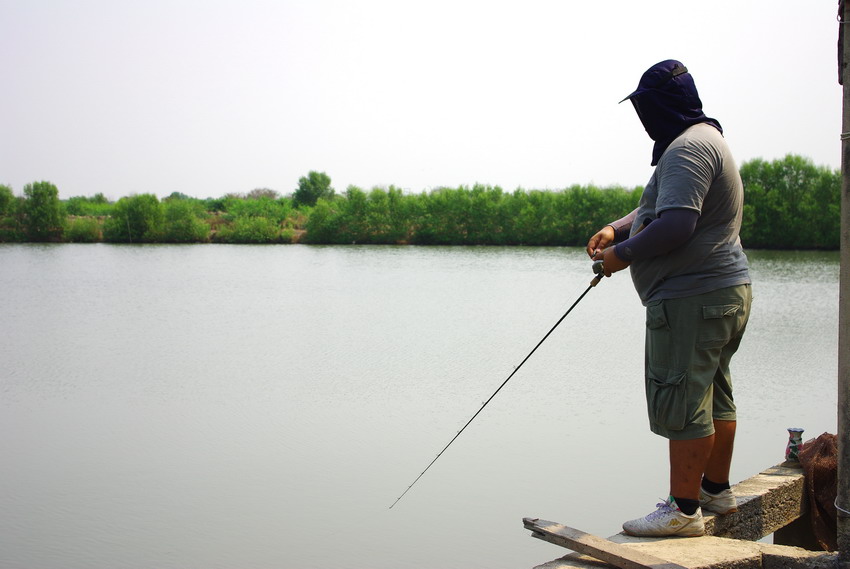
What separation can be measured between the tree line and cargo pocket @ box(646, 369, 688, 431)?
140ft

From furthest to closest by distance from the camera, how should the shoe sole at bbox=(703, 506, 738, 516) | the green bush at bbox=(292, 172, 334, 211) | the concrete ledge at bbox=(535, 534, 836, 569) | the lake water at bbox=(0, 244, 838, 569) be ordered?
the green bush at bbox=(292, 172, 334, 211) → the lake water at bbox=(0, 244, 838, 569) → the shoe sole at bbox=(703, 506, 738, 516) → the concrete ledge at bbox=(535, 534, 836, 569)

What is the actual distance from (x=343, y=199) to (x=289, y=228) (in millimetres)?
4583

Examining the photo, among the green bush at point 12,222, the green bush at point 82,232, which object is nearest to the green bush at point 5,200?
the green bush at point 12,222

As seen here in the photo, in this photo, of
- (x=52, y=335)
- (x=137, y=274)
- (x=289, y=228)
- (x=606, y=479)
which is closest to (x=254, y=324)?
(x=52, y=335)

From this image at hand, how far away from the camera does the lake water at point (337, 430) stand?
400 cm

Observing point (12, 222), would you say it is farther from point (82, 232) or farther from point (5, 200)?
point (82, 232)

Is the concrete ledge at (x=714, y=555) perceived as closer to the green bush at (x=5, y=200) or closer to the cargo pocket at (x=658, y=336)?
the cargo pocket at (x=658, y=336)

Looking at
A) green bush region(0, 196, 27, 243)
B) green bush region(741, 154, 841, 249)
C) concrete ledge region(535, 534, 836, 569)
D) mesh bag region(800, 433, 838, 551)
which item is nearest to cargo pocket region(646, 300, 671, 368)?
concrete ledge region(535, 534, 836, 569)

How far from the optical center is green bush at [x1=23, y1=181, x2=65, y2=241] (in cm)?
4762

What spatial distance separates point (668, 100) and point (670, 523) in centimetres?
137

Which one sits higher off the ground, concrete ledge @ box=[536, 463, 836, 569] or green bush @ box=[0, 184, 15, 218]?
green bush @ box=[0, 184, 15, 218]

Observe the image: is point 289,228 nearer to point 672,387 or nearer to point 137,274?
point 137,274

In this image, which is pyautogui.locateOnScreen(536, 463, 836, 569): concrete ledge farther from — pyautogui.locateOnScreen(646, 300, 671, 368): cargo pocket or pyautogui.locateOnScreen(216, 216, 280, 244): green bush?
pyautogui.locateOnScreen(216, 216, 280, 244): green bush

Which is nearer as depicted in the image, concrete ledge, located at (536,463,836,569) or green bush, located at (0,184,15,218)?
concrete ledge, located at (536,463,836,569)
